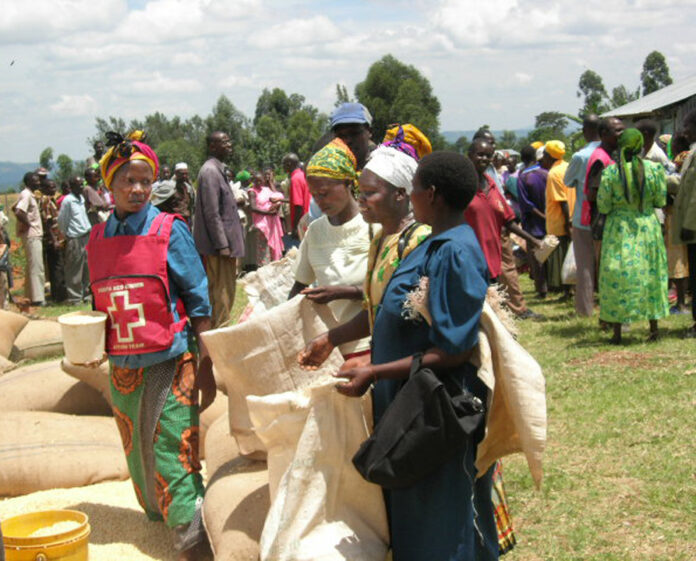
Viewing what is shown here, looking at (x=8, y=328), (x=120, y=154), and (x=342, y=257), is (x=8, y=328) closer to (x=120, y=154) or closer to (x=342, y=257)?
(x=120, y=154)

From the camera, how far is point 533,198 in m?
10.7

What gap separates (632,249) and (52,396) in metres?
4.62

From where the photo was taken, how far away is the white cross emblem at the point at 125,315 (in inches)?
146

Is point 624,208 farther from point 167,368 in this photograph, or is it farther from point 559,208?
point 167,368

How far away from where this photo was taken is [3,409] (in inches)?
221

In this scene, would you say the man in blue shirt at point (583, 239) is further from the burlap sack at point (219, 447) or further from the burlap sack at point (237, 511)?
the burlap sack at point (237, 511)

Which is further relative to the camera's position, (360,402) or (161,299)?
(161,299)

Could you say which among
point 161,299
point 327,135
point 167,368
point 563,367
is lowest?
point 563,367

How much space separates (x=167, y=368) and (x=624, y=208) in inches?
187

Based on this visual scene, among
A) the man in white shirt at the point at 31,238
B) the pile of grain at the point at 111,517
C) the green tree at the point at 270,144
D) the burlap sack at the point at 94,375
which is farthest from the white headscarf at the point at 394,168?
the green tree at the point at 270,144

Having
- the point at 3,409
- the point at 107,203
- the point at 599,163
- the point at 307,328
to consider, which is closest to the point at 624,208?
the point at 599,163

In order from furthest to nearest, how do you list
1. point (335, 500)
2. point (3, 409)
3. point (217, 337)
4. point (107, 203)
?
1. point (107, 203)
2. point (3, 409)
3. point (217, 337)
4. point (335, 500)

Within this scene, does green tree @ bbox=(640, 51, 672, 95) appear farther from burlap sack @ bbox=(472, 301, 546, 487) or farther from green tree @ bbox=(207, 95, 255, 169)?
burlap sack @ bbox=(472, 301, 546, 487)

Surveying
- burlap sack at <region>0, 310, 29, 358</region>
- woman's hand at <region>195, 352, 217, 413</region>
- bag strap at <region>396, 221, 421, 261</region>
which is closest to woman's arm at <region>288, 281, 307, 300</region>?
woman's hand at <region>195, 352, 217, 413</region>
